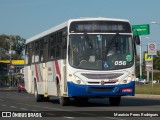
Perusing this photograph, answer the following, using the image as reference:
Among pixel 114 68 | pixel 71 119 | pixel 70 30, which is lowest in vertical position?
pixel 71 119

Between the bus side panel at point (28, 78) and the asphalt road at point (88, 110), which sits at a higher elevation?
the bus side panel at point (28, 78)

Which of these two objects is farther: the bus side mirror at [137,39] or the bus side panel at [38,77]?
the bus side panel at [38,77]

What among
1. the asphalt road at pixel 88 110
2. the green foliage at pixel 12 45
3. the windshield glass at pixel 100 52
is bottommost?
the asphalt road at pixel 88 110

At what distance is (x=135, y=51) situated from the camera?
78.4 ft

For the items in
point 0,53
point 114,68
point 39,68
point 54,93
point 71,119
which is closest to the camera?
point 71,119

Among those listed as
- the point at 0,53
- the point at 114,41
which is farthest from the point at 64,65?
the point at 0,53

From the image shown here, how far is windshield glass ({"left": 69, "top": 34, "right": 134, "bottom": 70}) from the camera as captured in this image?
926 inches

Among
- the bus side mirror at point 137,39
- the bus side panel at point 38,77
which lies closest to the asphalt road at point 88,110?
the bus side mirror at point 137,39

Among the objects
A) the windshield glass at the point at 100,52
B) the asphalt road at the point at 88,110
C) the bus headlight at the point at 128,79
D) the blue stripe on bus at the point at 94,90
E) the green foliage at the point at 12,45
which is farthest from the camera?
the green foliage at the point at 12,45

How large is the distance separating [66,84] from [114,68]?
7.13ft

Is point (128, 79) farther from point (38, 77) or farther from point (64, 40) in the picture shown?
point (38, 77)

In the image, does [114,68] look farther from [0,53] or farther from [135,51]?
[0,53]

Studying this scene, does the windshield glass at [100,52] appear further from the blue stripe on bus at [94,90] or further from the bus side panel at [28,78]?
the bus side panel at [28,78]

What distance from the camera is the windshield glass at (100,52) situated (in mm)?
23531
